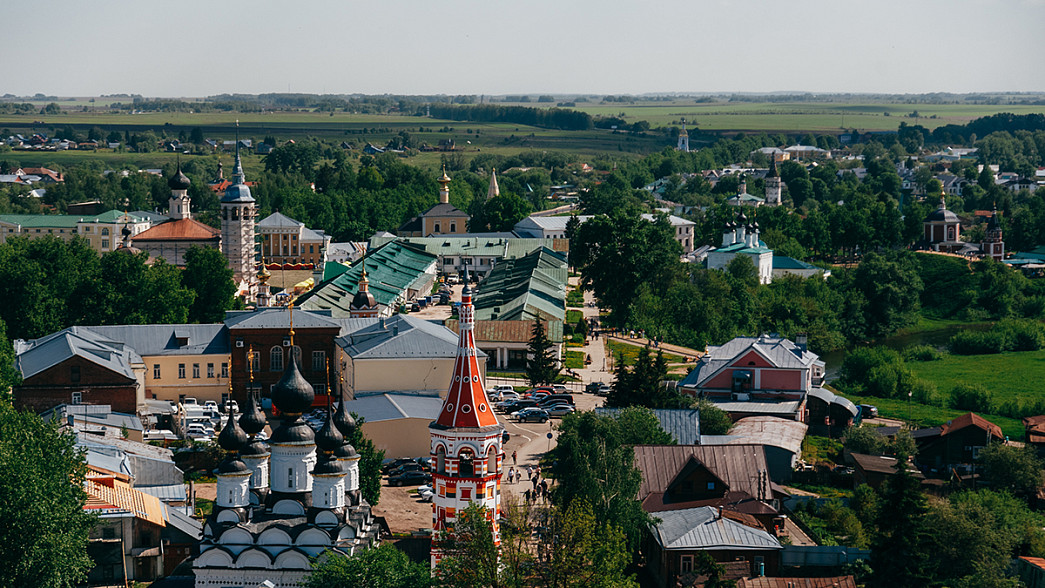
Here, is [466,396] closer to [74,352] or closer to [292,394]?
[292,394]

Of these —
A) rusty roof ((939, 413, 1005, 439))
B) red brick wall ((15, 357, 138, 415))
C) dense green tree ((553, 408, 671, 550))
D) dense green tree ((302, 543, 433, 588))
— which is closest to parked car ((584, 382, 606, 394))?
rusty roof ((939, 413, 1005, 439))

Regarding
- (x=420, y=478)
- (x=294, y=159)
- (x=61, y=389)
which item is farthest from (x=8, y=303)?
(x=294, y=159)

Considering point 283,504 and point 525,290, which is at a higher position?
point 283,504

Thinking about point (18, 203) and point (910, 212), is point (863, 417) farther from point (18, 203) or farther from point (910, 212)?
point (18, 203)

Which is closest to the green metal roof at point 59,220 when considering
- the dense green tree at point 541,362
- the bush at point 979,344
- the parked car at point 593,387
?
the dense green tree at point 541,362

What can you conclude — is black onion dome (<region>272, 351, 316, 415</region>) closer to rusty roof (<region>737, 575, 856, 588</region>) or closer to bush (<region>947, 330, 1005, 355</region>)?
rusty roof (<region>737, 575, 856, 588</region>)

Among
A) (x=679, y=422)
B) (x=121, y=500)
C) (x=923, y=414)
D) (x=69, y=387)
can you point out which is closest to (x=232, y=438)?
(x=121, y=500)
